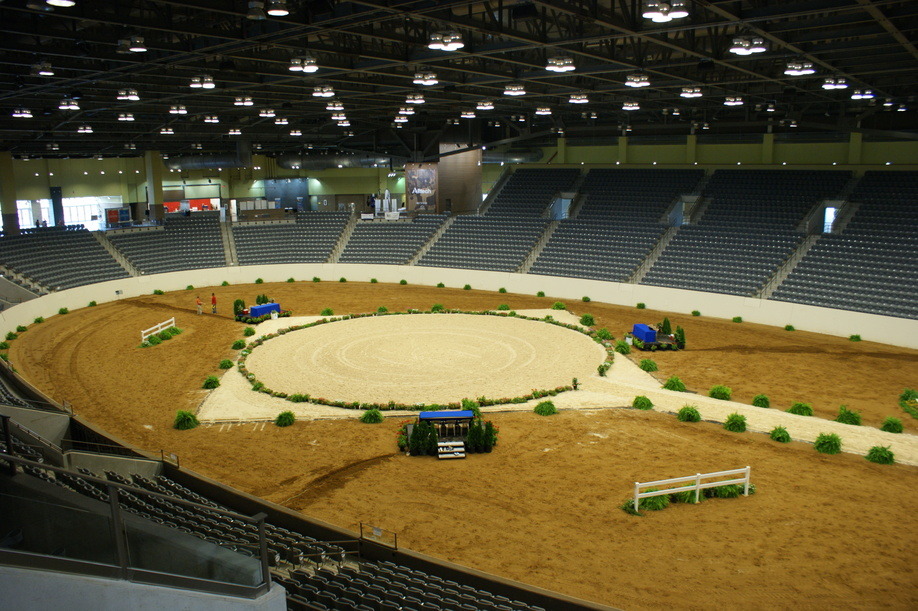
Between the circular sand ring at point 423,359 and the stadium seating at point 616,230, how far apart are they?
1019 centimetres

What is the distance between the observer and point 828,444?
18.8 meters

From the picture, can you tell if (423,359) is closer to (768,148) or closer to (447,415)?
(447,415)

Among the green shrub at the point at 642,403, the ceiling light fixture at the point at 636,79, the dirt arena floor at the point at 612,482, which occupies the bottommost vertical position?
the dirt arena floor at the point at 612,482

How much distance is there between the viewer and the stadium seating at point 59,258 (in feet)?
137

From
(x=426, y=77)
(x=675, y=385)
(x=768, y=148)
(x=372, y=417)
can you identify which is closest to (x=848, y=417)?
(x=675, y=385)

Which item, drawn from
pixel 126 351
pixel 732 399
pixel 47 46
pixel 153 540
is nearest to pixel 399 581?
pixel 153 540

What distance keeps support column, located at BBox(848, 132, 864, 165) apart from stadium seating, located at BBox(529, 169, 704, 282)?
8.86 meters

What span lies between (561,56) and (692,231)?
24431 millimetres

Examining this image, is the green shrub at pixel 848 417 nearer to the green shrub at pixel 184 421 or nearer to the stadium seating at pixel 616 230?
the green shrub at pixel 184 421

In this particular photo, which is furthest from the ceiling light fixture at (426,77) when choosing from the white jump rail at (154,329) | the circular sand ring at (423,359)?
the white jump rail at (154,329)

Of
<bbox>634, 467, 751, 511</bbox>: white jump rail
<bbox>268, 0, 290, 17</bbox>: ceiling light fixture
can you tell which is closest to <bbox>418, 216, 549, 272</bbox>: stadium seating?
<bbox>634, 467, 751, 511</bbox>: white jump rail

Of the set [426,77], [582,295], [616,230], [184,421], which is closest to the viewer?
[184,421]

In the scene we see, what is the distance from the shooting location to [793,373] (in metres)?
26.6

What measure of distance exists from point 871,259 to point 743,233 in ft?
24.4
